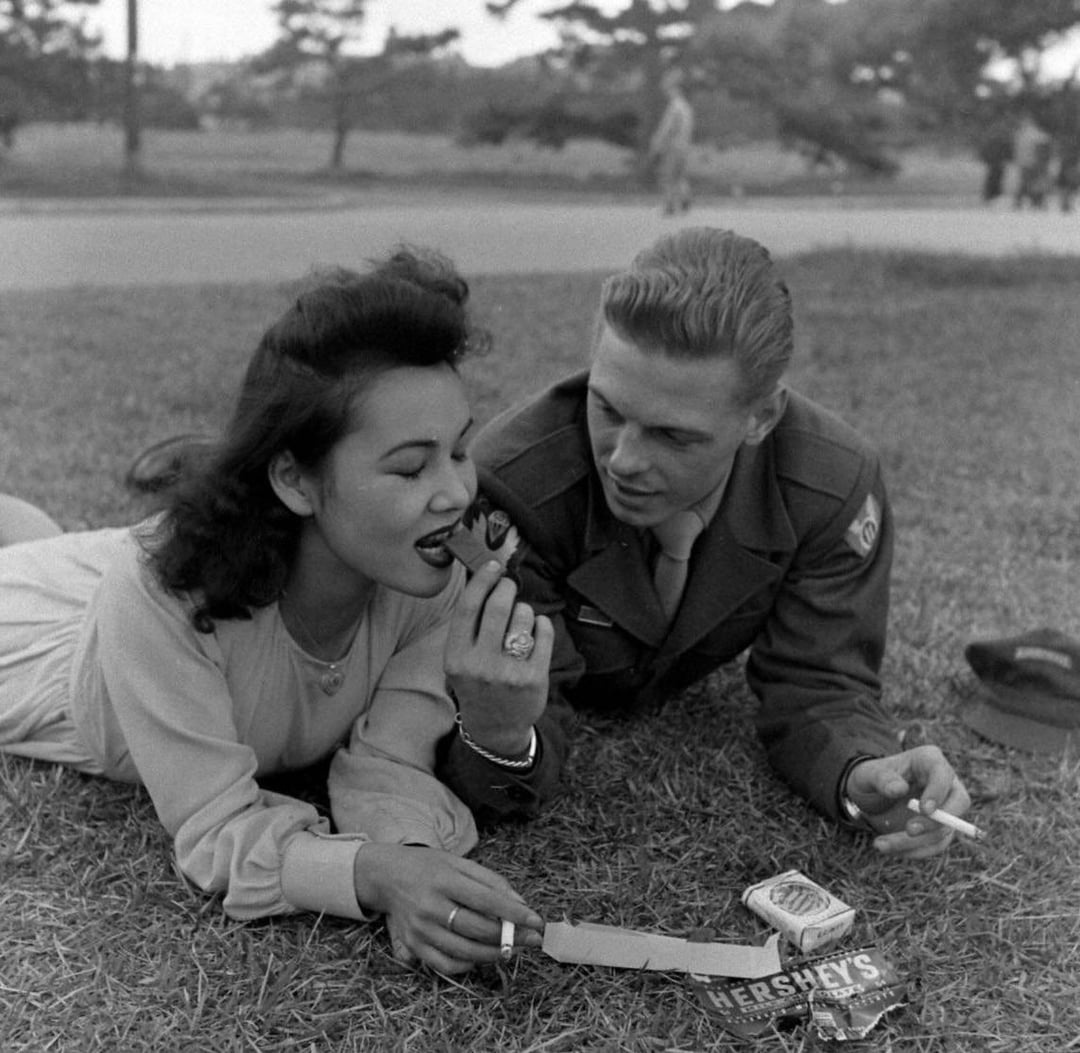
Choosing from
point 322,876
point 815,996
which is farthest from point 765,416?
point 322,876

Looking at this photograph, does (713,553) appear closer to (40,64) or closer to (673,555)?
(673,555)

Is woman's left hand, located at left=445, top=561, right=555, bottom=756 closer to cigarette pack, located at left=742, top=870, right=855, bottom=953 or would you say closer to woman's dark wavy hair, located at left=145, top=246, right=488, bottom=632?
woman's dark wavy hair, located at left=145, top=246, right=488, bottom=632

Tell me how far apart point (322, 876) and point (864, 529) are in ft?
4.38

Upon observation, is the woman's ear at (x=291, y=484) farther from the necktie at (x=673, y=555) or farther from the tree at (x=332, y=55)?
the tree at (x=332, y=55)

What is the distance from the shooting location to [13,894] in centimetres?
239

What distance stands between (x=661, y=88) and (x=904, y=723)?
72.9 feet

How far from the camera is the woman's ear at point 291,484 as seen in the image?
228 centimetres

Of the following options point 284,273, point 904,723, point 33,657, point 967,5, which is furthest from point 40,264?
point 967,5

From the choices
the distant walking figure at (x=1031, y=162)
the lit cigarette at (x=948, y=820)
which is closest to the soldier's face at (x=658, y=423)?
the lit cigarette at (x=948, y=820)

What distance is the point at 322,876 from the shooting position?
2.25m

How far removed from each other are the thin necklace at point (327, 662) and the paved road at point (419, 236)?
17.9 ft

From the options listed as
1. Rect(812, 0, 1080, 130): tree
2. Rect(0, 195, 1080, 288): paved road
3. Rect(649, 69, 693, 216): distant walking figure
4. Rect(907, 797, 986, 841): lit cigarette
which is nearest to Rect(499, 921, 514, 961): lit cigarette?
Rect(907, 797, 986, 841): lit cigarette

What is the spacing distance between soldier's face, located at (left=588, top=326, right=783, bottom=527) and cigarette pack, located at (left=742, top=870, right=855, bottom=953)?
730 mm

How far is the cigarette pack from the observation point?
2.33 meters
